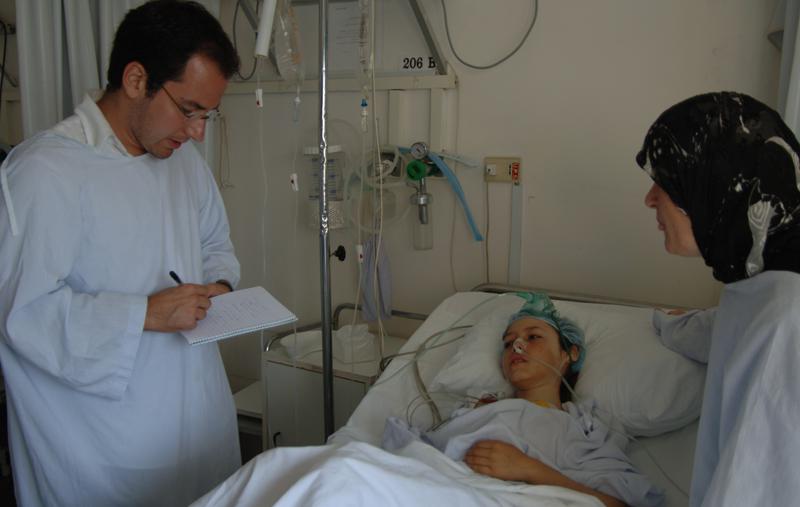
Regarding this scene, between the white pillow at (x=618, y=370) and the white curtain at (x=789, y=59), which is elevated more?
the white curtain at (x=789, y=59)

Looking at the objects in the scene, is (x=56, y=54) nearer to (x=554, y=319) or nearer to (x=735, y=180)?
(x=554, y=319)

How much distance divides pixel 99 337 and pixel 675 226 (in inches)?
43.3

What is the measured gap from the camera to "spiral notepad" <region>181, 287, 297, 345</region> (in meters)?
1.27

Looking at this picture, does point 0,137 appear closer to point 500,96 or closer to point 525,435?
point 500,96

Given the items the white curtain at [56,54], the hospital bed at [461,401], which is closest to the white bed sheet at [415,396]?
the hospital bed at [461,401]

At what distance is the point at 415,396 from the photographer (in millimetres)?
1726

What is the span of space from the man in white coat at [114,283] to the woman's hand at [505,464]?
27.3 inches

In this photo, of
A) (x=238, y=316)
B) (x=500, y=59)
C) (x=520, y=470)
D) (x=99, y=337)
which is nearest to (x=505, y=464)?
(x=520, y=470)

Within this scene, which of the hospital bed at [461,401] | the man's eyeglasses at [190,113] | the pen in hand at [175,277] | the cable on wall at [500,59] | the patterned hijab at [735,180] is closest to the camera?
the patterned hijab at [735,180]

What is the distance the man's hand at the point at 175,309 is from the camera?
4.08 ft

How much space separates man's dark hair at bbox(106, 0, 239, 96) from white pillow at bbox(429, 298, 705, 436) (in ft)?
3.48

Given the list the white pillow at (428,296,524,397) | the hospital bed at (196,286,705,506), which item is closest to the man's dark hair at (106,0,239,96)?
the hospital bed at (196,286,705,506)

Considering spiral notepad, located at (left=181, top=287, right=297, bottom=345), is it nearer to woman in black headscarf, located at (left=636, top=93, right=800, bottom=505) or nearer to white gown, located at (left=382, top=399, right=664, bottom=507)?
white gown, located at (left=382, top=399, right=664, bottom=507)

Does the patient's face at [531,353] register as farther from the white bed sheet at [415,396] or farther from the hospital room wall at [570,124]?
the hospital room wall at [570,124]
